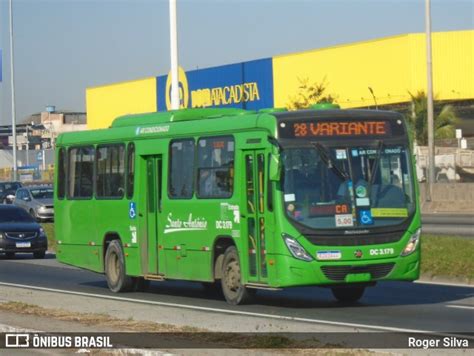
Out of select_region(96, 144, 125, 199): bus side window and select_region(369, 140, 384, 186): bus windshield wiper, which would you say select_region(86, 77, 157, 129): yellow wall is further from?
select_region(369, 140, 384, 186): bus windshield wiper

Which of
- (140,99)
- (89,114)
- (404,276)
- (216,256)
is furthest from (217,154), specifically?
(89,114)

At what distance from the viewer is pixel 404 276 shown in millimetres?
16688

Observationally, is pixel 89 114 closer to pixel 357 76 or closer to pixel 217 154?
pixel 357 76

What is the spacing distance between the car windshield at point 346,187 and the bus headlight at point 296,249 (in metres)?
0.30

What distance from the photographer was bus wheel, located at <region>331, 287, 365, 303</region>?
17.9m

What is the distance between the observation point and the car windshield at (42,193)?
51.0 m

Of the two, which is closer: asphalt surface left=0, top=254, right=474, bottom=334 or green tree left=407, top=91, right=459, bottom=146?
asphalt surface left=0, top=254, right=474, bottom=334

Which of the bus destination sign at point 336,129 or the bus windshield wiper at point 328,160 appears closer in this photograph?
the bus windshield wiper at point 328,160

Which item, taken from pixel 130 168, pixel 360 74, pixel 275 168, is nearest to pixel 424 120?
pixel 360 74

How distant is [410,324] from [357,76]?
161 feet

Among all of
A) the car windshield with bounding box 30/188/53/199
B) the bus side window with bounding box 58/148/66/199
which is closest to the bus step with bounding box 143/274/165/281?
the bus side window with bounding box 58/148/66/199

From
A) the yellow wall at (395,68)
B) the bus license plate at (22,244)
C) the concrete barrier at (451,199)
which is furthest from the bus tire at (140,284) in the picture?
the yellow wall at (395,68)

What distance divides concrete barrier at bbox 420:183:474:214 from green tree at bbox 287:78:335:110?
46.4 ft

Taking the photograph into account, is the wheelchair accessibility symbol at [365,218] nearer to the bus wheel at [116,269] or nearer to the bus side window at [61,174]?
the bus wheel at [116,269]
